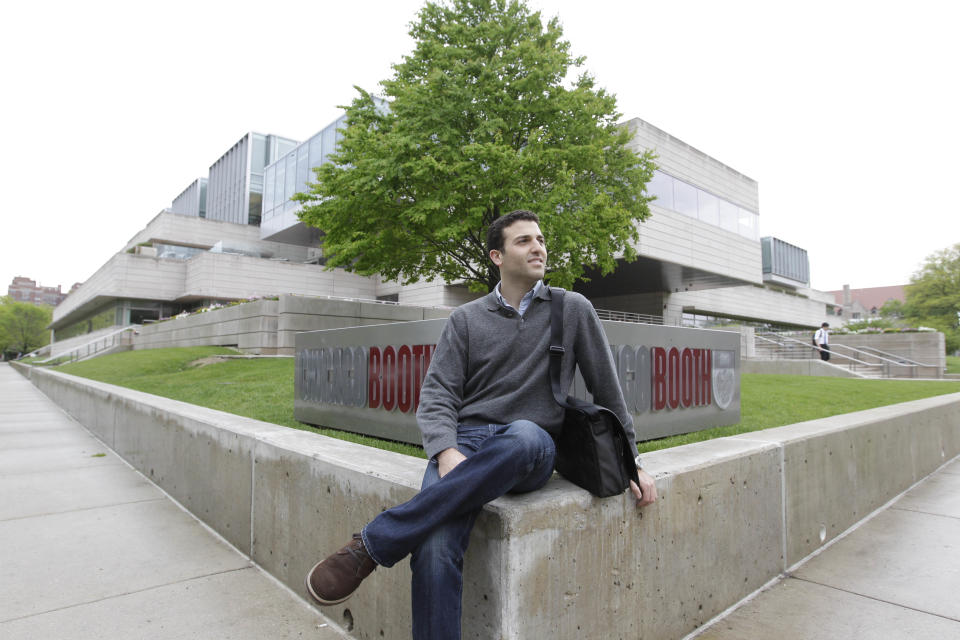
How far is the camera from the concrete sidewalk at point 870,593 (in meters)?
2.74

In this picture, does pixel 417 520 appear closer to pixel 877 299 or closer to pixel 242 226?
pixel 242 226

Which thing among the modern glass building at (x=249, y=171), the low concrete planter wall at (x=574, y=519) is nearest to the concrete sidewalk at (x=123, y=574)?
the low concrete planter wall at (x=574, y=519)

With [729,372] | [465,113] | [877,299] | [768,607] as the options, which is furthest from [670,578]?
[877,299]

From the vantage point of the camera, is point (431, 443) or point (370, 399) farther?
point (370, 399)

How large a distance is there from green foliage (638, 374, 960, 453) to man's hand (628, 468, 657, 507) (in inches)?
98.2

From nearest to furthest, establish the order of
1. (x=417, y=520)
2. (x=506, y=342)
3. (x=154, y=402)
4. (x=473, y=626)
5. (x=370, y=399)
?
(x=417, y=520) < (x=473, y=626) < (x=506, y=342) < (x=370, y=399) < (x=154, y=402)

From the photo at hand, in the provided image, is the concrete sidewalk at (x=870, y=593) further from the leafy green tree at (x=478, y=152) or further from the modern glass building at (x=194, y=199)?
the modern glass building at (x=194, y=199)

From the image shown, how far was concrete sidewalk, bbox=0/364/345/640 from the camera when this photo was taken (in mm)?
2729

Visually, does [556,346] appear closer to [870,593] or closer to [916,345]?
[870,593]

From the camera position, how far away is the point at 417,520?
1946mm

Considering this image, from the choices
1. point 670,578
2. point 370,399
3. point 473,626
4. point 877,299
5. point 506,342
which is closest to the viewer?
point 473,626

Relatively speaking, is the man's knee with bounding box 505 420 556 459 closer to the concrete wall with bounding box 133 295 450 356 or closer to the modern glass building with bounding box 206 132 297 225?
the concrete wall with bounding box 133 295 450 356

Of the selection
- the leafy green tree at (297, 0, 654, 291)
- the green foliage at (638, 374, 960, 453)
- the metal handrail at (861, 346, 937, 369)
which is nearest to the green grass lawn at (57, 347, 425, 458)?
the green foliage at (638, 374, 960, 453)

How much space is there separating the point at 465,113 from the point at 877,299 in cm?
A: 12828
